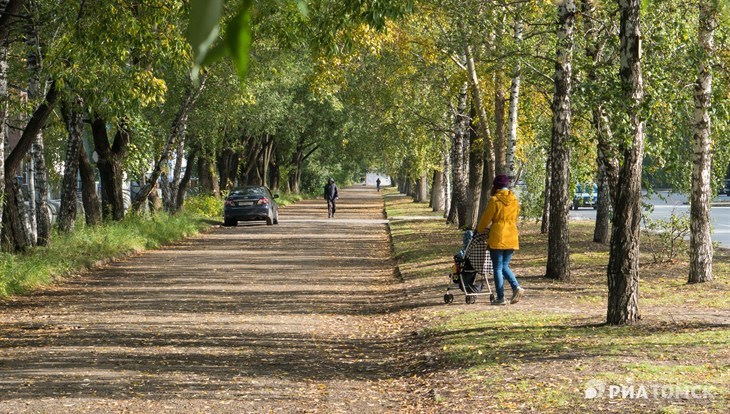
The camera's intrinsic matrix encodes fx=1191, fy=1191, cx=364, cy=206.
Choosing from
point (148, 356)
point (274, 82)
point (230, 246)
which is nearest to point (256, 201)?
point (274, 82)

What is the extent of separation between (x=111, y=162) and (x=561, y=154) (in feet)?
51.1

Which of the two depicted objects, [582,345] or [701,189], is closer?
[582,345]

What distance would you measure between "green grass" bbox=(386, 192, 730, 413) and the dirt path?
0.72 m

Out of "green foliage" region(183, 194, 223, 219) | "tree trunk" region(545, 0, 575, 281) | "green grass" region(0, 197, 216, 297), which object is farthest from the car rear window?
"tree trunk" region(545, 0, 575, 281)

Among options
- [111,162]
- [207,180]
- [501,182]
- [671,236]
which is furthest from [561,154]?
[207,180]

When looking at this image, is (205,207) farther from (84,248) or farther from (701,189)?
(701,189)

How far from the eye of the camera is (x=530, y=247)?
25.7 metres

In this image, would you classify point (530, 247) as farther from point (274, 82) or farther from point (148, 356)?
point (274, 82)

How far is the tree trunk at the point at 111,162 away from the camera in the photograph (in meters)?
29.5

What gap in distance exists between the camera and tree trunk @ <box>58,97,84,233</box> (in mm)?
24062

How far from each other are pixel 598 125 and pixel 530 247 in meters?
10.9

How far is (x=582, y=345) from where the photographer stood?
10398 millimetres

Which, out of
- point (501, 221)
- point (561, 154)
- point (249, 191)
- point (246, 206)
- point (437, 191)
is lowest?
point (246, 206)

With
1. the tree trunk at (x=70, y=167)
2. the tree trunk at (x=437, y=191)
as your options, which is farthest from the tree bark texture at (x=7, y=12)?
the tree trunk at (x=437, y=191)
